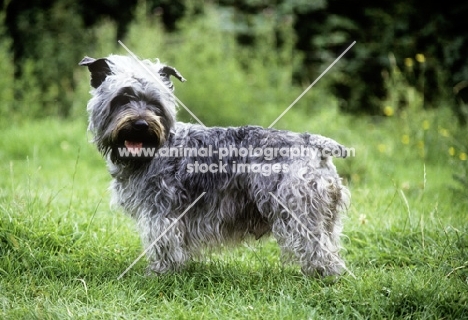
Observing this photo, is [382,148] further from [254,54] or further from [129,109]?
[129,109]

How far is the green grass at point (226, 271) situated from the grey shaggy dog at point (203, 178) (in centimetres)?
23

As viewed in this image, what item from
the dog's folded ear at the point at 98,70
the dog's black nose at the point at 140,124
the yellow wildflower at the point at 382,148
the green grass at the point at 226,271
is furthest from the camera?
the yellow wildflower at the point at 382,148

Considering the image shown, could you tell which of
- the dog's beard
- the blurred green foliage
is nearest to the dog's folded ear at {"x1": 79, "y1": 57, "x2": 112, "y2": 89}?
the dog's beard

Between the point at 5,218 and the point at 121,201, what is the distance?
33.2 inches

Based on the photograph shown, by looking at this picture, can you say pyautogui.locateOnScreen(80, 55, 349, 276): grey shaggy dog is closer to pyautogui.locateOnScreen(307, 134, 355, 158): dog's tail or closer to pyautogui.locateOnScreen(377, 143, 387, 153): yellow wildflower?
pyautogui.locateOnScreen(307, 134, 355, 158): dog's tail

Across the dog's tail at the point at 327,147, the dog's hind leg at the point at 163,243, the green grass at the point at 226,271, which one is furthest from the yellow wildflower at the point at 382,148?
the dog's hind leg at the point at 163,243

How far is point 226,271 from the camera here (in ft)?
12.4

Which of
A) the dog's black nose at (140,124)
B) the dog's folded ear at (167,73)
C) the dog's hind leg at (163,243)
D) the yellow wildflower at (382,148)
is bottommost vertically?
the yellow wildflower at (382,148)

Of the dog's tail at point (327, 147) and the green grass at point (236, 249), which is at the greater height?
the dog's tail at point (327, 147)

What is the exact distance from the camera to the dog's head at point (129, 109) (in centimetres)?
356

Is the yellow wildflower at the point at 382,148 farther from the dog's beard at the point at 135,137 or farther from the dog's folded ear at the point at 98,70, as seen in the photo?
the dog's folded ear at the point at 98,70

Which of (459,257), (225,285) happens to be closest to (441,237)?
(459,257)

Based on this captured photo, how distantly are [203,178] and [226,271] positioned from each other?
657 mm

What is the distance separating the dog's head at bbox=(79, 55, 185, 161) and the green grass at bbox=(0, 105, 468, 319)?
0.60 metres
